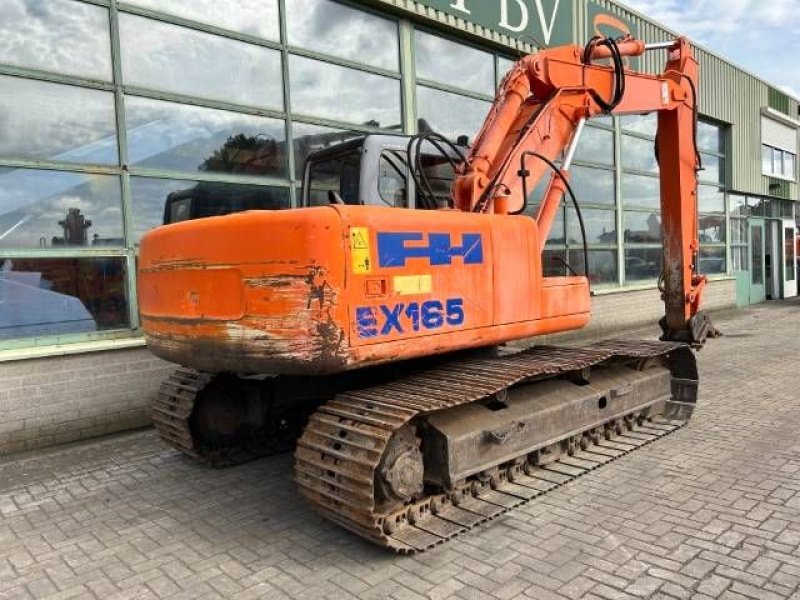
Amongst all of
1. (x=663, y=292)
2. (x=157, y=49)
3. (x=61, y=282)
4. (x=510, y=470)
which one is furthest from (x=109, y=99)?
(x=663, y=292)

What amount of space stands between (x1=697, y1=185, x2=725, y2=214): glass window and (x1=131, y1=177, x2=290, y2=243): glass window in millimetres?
12791

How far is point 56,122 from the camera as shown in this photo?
602cm

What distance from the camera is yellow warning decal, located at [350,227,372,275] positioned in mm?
3537

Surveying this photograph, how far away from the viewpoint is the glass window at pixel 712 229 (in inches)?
642

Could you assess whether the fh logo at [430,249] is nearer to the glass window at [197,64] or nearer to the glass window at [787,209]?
the glass window at [197,64]

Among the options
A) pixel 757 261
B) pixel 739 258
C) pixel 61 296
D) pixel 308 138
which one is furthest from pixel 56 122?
pixel 757 261

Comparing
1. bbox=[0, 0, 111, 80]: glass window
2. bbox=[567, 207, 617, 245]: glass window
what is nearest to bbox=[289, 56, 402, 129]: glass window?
bbox=[0, 0, 111, 80]: glass window

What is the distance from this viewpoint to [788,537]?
360 centimetres

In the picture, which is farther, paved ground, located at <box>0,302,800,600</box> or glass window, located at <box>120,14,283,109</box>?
glass window, located at <box>120,14,283,109</box>

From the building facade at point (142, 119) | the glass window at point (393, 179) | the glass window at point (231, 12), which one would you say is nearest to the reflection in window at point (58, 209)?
the building facade at point (142, 119)

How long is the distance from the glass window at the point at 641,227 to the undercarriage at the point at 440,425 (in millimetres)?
7418

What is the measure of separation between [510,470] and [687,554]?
132cm

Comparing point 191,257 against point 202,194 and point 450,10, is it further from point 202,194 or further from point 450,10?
point 450,10

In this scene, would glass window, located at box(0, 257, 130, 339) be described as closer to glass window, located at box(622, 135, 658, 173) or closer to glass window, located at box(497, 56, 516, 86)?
glass window, located at box(497, 56, 516, 86)
